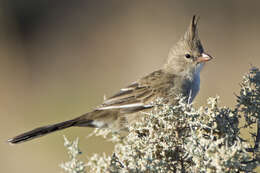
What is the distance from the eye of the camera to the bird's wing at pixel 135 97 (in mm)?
4781

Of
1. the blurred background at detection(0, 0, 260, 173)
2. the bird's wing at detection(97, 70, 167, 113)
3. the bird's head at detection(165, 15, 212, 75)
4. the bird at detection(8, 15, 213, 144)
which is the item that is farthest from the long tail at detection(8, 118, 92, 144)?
the blurred background at detection(0, 0, 260, 173)

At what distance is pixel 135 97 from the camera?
4977 millimetres

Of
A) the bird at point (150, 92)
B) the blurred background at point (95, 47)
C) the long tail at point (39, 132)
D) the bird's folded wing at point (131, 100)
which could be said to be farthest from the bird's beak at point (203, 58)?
the blurred background at point (95, 47)

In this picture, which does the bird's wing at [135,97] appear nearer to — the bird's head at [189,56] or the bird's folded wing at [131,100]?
the bird's folded wing at [131,100]

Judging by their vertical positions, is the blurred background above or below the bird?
above

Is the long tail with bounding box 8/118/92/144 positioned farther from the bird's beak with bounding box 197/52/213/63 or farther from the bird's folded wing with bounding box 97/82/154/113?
the bird's beak with bounding box 197/52/213/63

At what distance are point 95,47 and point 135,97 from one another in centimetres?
619

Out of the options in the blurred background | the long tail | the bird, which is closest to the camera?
the long tail

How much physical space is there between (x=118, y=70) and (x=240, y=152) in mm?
8423

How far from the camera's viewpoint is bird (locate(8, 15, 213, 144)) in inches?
177

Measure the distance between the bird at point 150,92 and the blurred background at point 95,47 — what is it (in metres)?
3.50

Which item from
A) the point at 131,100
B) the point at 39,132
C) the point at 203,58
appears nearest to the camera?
the point at 39,132

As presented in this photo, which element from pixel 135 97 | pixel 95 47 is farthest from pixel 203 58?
pixel 95 47

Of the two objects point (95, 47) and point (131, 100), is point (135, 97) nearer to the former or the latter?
point (131, 100)
